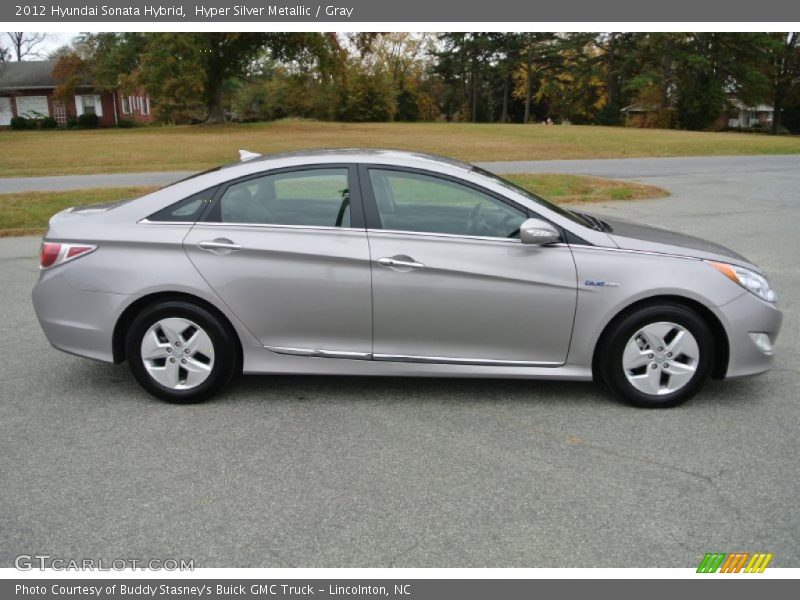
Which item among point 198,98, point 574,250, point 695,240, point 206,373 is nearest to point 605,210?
point 695,240

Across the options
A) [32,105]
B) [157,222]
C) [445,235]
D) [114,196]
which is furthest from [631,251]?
[32,105]

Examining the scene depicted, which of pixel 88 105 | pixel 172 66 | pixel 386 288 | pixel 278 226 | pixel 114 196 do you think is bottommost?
pixel 114 196

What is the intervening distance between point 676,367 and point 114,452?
3.34 metres

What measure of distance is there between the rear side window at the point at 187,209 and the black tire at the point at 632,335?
2660mm

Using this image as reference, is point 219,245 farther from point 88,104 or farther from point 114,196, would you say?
point 88,104

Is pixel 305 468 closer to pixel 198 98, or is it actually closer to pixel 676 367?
pixel 676 367

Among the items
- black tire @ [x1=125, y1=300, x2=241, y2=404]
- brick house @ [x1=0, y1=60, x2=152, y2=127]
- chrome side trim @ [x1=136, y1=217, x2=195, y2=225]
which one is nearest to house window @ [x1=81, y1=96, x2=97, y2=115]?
brick house @ [x1=0, y1=60, x2=152, y2=127]

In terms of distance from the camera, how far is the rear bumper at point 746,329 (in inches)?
179

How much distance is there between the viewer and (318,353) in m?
4.71

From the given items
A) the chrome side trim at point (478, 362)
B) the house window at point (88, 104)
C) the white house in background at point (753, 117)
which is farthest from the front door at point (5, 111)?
the white house in background at point (753, 117)

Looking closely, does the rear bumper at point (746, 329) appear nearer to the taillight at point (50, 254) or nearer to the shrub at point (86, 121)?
the taillight at point (50, 254)

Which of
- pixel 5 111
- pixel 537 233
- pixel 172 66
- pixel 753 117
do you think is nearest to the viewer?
pixel 537 233

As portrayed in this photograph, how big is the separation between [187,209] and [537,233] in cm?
221

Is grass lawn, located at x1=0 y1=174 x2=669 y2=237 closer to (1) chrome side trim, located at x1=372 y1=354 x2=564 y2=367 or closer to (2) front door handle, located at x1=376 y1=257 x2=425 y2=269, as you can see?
(2) front door handle, located at x1=376 y1=257 x2=425 y2=269
